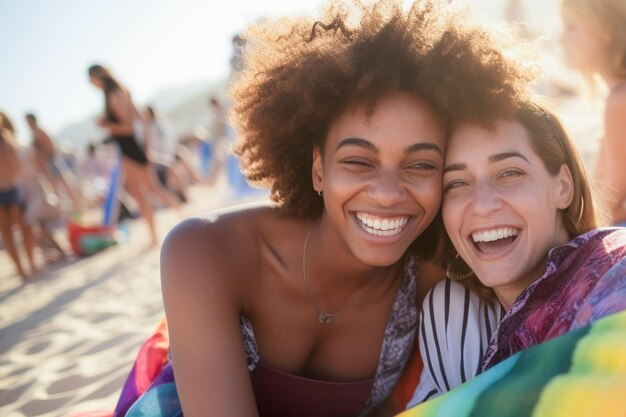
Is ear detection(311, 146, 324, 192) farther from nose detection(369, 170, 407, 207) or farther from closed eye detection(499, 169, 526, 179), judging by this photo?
closed eye detection(499, 169, 526, 179)

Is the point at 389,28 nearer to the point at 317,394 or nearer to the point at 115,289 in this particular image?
the point at 317,394

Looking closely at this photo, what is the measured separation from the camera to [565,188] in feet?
6.69

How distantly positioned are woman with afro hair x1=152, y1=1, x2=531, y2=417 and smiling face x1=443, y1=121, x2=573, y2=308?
0.10 m

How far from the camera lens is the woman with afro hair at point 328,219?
6.68ft

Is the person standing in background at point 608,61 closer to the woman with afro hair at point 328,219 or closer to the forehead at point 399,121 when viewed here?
the woman with afro hair at point 328,219

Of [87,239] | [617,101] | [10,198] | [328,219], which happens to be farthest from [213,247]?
[87,239]

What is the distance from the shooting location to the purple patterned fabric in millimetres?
1412

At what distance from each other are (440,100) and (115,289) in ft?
16.7

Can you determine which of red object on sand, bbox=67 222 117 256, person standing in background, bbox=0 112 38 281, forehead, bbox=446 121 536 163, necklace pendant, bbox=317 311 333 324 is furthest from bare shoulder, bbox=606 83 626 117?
red object on sand, bbox=67 222 117 256

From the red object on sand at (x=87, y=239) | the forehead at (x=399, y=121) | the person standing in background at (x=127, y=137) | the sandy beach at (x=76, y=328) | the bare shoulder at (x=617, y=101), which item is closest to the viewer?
the forehead at (x=399, y=121)

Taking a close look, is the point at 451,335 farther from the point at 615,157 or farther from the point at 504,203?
the point at 615,157

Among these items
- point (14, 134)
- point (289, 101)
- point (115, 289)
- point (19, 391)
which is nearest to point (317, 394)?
point (289, 101)

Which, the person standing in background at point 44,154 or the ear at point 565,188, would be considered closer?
the ear at point 565,188

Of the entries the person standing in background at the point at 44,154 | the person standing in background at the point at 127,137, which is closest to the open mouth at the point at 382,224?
the person standing in background at the point at 127,137
